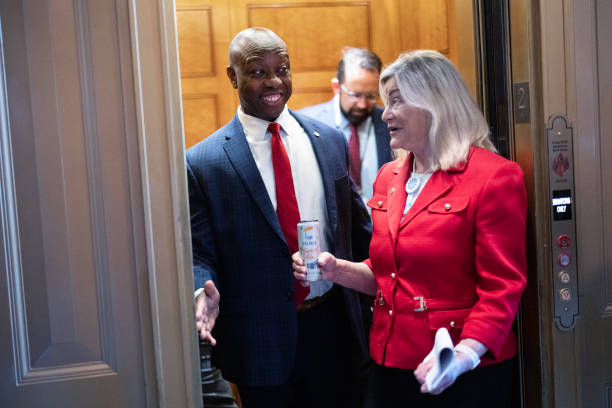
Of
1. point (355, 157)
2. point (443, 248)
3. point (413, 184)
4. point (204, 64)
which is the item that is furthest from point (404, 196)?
point (204, 64)

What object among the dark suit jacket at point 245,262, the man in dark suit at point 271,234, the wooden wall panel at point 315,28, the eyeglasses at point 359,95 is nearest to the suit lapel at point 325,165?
the man in dark suit at point 271,234

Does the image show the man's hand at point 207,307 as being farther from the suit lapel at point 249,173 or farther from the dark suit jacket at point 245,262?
the suit lapel at point 249,173

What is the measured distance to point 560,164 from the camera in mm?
1880

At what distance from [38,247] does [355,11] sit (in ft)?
9.61

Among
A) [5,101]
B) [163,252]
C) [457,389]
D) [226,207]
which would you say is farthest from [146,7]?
[457,389]

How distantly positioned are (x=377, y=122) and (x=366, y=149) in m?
0.16

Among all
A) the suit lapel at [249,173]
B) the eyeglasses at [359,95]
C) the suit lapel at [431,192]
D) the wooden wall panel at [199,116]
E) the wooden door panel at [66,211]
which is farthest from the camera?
the wooden wall panel at [199,116]

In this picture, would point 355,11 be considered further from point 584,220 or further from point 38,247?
point 38,247

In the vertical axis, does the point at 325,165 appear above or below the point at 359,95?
below

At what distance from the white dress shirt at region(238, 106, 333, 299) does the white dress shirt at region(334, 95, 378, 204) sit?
1326 mm

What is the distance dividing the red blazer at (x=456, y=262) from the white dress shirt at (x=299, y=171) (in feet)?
1.47

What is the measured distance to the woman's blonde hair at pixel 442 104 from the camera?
73.4 inches

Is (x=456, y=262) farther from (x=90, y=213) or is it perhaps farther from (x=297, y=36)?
(x=297, y=36)

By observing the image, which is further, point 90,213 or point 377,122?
point 377,122
